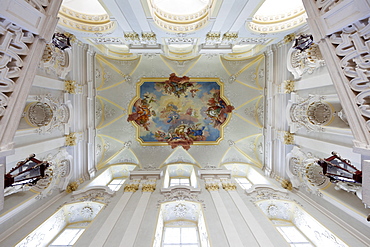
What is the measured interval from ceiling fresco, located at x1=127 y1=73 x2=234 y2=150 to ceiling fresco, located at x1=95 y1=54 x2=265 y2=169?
0.21 feet

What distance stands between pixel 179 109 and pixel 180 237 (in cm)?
720

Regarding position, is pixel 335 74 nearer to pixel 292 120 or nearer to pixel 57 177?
pixel 292 120

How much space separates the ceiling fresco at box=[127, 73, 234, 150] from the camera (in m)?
11.1

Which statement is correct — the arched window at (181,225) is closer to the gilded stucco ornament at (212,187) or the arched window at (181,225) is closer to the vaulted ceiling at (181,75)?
the gilded stucco ornament at (212,187)

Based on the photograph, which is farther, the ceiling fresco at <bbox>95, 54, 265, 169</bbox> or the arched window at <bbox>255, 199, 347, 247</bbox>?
the ceiling fresco at <bbox>95, 54, 265, 169</bbox>

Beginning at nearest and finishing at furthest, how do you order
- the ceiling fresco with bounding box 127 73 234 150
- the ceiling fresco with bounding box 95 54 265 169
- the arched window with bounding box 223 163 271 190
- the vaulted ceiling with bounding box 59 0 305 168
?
the vaulted ceiling with bounding box 59 0 305 168, the arched window with bounding box 223 163 271 190, the ceiling fresco with bounding box 95 54 265 169, the ceiling fresco with bounding box 127 73 234 150

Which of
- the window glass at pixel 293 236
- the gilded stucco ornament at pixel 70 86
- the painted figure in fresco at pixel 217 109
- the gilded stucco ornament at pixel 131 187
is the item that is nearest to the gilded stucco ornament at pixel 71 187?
the gilded stucco ornament at pixel 131 187

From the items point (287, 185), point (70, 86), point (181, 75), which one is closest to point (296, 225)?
point (287, 185)

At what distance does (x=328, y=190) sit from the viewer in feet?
20.9

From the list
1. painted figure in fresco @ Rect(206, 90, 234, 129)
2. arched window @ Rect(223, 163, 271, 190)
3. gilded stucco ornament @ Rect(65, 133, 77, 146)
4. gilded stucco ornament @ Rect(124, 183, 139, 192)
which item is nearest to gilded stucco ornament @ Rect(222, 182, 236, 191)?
arched window @ Rect(223, 163, 271, 190)

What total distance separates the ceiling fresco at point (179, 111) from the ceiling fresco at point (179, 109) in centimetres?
6

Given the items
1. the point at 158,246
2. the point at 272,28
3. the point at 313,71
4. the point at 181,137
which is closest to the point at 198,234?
the point at 158,246

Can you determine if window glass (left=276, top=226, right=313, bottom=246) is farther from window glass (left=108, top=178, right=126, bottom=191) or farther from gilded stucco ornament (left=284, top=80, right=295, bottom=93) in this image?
window glass (left=108, top=178, right=126, bottom=191)

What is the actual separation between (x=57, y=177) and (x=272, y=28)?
11388mm
